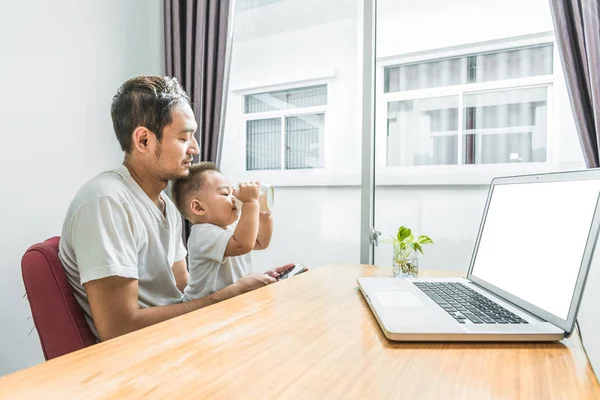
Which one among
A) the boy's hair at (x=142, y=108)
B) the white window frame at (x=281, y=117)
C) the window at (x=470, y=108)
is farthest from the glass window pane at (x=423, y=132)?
the boy's hair at (x=142, y=108)

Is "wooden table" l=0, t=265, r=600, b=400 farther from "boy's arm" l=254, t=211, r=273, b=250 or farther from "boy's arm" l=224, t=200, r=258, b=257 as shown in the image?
"boy's arm" l=254, t=211, r=273, b=250

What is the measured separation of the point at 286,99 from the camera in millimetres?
2562

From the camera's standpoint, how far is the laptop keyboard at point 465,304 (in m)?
0.73

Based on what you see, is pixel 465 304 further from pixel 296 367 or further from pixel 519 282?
pixel 296 367

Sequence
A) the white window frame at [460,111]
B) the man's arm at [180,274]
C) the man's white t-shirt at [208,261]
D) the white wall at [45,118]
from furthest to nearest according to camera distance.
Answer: the white window frame at [460,111] → the white wall at [45,118] → the man's arm at [180,274] → the man's white t-shirt at [208,261]

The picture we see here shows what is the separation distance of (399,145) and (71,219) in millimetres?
1716

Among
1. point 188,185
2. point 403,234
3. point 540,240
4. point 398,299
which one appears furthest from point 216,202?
point 540,240

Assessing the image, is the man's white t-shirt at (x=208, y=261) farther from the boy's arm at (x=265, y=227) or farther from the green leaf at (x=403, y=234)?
the green leaf at (x=403, y=234)

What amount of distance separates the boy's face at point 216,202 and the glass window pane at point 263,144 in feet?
3.58

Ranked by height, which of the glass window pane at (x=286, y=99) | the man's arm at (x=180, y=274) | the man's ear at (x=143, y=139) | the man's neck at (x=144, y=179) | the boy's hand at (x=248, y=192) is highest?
the glass window pane at (x=286, y=99)

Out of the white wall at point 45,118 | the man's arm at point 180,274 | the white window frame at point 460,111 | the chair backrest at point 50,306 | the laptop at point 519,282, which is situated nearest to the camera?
the laptop at point 519,282

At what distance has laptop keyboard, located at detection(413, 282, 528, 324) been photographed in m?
0.73

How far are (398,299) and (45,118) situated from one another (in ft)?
6.05

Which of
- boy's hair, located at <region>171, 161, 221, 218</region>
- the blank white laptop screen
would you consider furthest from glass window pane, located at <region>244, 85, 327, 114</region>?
the blank white laptop screen
